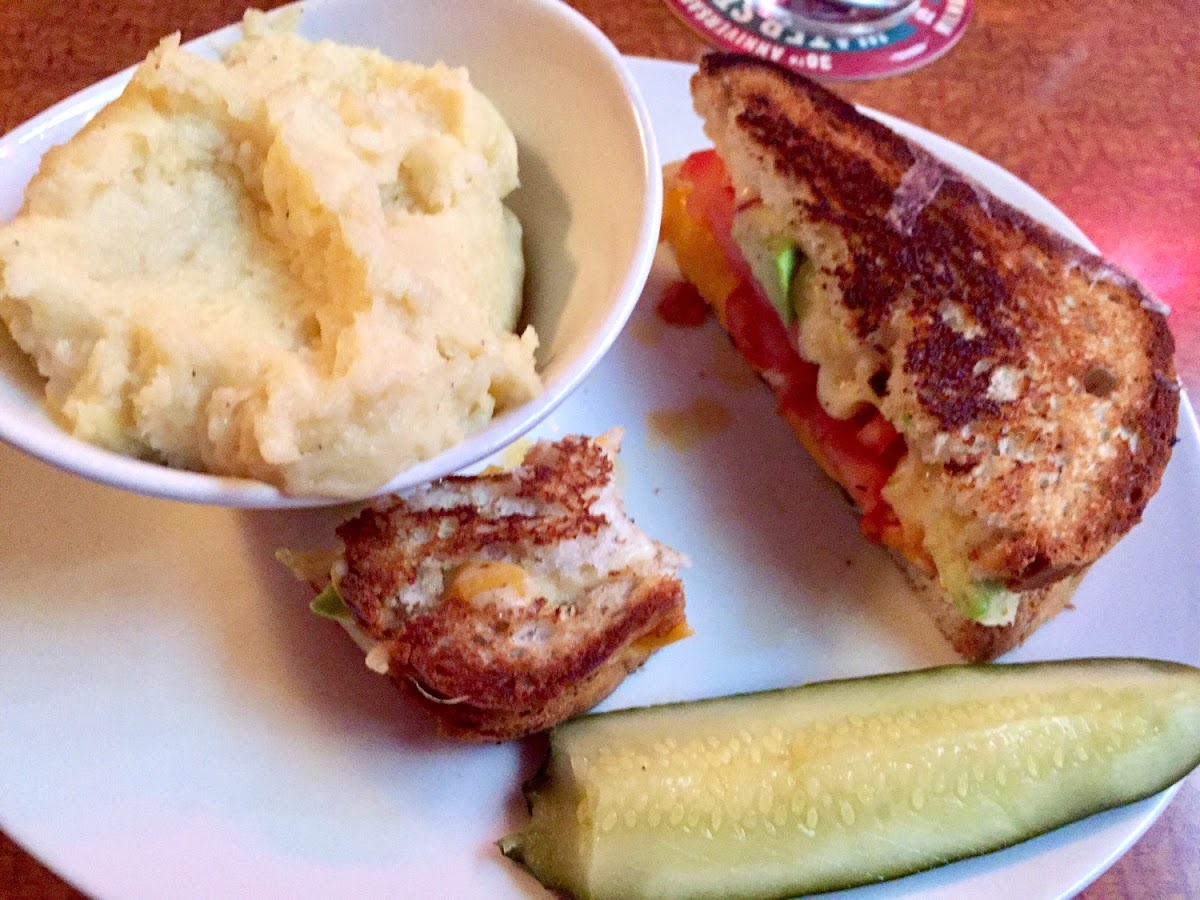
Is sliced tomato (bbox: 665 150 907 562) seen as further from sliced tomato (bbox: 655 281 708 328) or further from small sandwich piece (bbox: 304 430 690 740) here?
small sandwich piece (bbox: 304 430 690 740)

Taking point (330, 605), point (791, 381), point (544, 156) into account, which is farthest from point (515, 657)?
point (791, 381)

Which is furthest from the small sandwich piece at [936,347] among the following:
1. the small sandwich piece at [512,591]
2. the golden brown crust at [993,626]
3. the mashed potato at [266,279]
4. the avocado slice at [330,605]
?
the avocado slice at [330,605]

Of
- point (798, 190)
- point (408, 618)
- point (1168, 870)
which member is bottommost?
point (1168, 870)

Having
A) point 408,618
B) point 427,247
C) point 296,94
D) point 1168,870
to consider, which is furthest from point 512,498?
point 1168,870

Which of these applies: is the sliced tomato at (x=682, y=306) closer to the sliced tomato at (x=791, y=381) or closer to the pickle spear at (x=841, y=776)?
the sliced tomato at (x=791, y=381)

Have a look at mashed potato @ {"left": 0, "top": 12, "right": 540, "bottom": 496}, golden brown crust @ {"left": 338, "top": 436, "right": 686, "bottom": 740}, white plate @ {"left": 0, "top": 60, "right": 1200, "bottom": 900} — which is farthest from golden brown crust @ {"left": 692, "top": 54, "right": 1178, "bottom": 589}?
mashed potato @ {"left": 0, "top": 12, "right": 540, "bottom": 496}

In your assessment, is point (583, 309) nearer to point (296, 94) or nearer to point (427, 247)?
point (427, 247)
